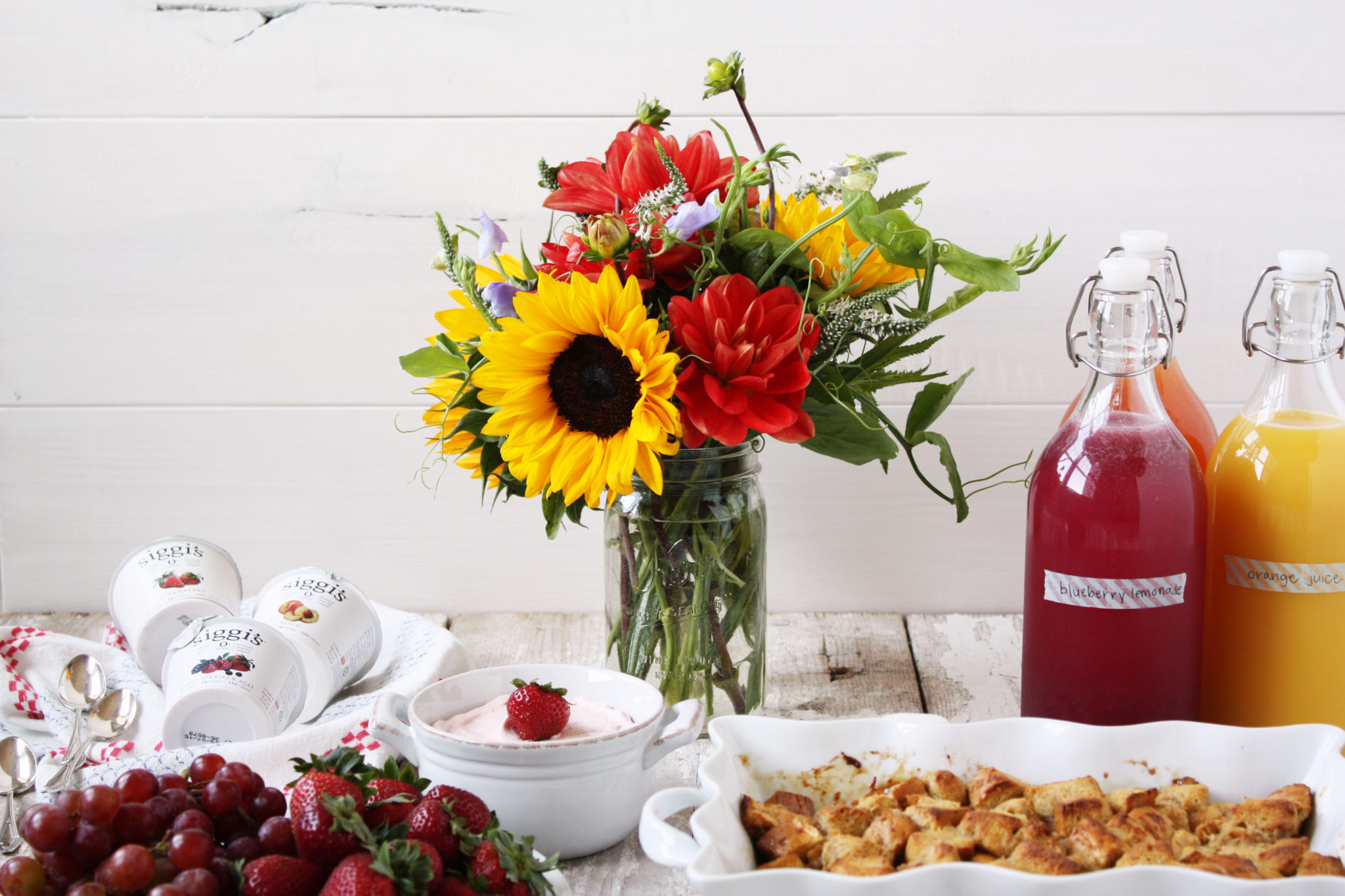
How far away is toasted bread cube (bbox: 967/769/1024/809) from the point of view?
63 cm

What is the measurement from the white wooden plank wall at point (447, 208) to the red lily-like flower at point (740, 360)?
1.42ft

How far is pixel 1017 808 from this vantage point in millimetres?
620

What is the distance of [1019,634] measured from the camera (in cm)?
113

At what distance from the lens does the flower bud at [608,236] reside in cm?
74

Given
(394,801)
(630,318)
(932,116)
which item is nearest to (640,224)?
(630,318)

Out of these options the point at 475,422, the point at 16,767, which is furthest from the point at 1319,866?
the point at 16,767

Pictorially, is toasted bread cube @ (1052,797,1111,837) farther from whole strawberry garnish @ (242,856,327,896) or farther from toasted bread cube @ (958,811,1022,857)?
whole strawberry garnish @ (242,856,327,896)

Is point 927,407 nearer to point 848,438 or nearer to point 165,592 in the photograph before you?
point 848,438

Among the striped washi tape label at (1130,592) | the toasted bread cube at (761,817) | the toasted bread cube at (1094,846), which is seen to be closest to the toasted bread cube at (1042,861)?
the toasted bread cube at (1094,846)

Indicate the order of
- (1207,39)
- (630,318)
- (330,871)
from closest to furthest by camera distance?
1. (330,871)
2. (630,318)
3. (1207,39)

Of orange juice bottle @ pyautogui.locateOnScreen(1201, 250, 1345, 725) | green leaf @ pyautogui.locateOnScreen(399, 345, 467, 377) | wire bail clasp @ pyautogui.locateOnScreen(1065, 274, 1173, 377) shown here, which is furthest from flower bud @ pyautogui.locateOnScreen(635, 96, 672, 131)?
orange juice bottle @ pyautogui.locateOnScreen(1201, 250, 1345, 725)

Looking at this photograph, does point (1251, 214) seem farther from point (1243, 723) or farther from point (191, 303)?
point (191, 303)

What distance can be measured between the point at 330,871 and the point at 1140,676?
1.74ft

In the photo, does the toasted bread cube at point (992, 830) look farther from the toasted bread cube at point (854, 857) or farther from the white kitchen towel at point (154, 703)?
the white kitchen towel at point (154, 703)
